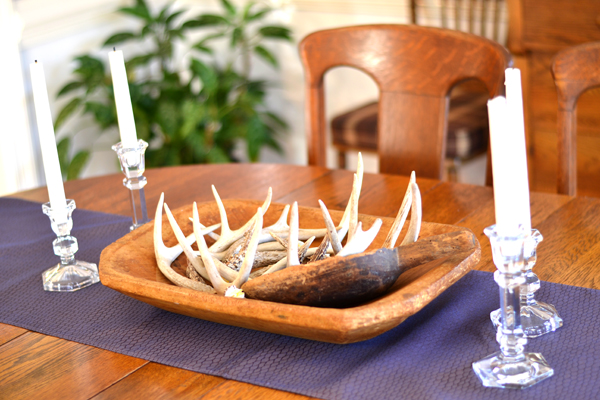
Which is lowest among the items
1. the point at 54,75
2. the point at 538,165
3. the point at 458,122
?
the point at 538,165

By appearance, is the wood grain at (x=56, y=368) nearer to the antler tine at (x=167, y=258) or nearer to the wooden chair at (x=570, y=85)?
the antler tine at (x=167, y=258)

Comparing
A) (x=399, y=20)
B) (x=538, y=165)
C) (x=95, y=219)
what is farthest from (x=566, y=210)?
(x=399, y=20)

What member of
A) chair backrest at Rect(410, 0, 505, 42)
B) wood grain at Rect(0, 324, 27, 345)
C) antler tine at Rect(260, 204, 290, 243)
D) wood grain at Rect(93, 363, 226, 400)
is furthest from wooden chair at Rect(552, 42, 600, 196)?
chair backrest at Rect(410, 0, 505, 42)

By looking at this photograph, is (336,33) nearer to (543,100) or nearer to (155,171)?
(155,171)

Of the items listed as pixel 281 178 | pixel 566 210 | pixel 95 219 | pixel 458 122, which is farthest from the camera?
pixel 458 122

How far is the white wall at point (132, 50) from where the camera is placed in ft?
8.87

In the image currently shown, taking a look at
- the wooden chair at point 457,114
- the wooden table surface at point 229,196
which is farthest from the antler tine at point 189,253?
the wooden chair at point 457,114

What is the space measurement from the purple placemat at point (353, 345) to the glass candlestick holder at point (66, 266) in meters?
0.02

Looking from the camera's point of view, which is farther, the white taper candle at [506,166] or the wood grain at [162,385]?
the wood grain at [162,385]

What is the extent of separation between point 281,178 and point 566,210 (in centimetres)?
53

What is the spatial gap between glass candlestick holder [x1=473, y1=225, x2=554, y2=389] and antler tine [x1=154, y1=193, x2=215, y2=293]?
33cm

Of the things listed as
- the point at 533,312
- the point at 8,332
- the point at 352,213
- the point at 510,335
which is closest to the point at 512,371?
the point at 510,335

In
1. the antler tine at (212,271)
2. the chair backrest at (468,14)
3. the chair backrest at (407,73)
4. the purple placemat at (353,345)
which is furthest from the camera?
the chair backrest at (468,14)

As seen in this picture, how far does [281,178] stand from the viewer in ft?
4.45
